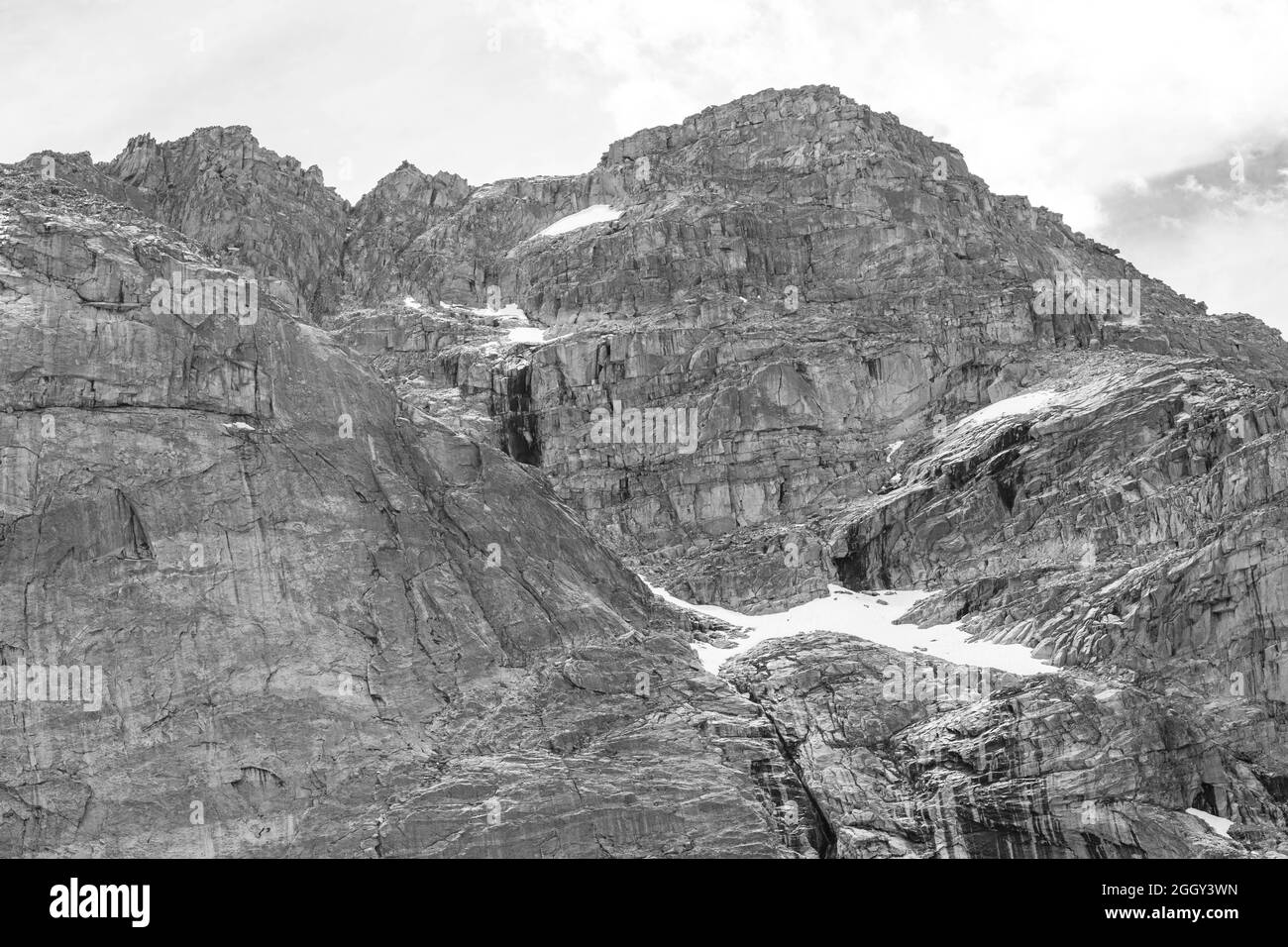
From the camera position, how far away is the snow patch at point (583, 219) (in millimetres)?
120688

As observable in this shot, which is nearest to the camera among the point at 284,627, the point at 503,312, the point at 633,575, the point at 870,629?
the point at 284,627

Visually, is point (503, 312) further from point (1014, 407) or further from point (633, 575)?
point (1014, 407)

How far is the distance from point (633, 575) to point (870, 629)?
12598 millimetres

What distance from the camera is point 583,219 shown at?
402 ft

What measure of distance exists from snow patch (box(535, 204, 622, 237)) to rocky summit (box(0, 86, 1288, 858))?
13.2 metres

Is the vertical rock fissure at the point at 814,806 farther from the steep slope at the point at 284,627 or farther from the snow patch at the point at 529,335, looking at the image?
the snow patch at the point at 529,335

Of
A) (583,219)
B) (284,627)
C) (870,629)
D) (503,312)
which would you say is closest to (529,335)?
(503,312)

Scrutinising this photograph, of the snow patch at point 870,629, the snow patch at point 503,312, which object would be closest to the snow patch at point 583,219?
the snow patch at point 503,312

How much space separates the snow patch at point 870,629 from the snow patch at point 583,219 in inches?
1453

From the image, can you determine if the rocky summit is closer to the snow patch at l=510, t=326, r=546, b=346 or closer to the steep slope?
the steep slope

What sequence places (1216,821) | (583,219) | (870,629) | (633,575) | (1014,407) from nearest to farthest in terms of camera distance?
(1216,821) → (633,575) → (870,629) → (1014,407) → (583,219)

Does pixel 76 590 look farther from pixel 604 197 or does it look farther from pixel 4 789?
pixel 604 197

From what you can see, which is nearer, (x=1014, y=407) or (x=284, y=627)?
(x=284, y=627)

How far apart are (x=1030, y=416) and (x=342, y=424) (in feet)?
132
